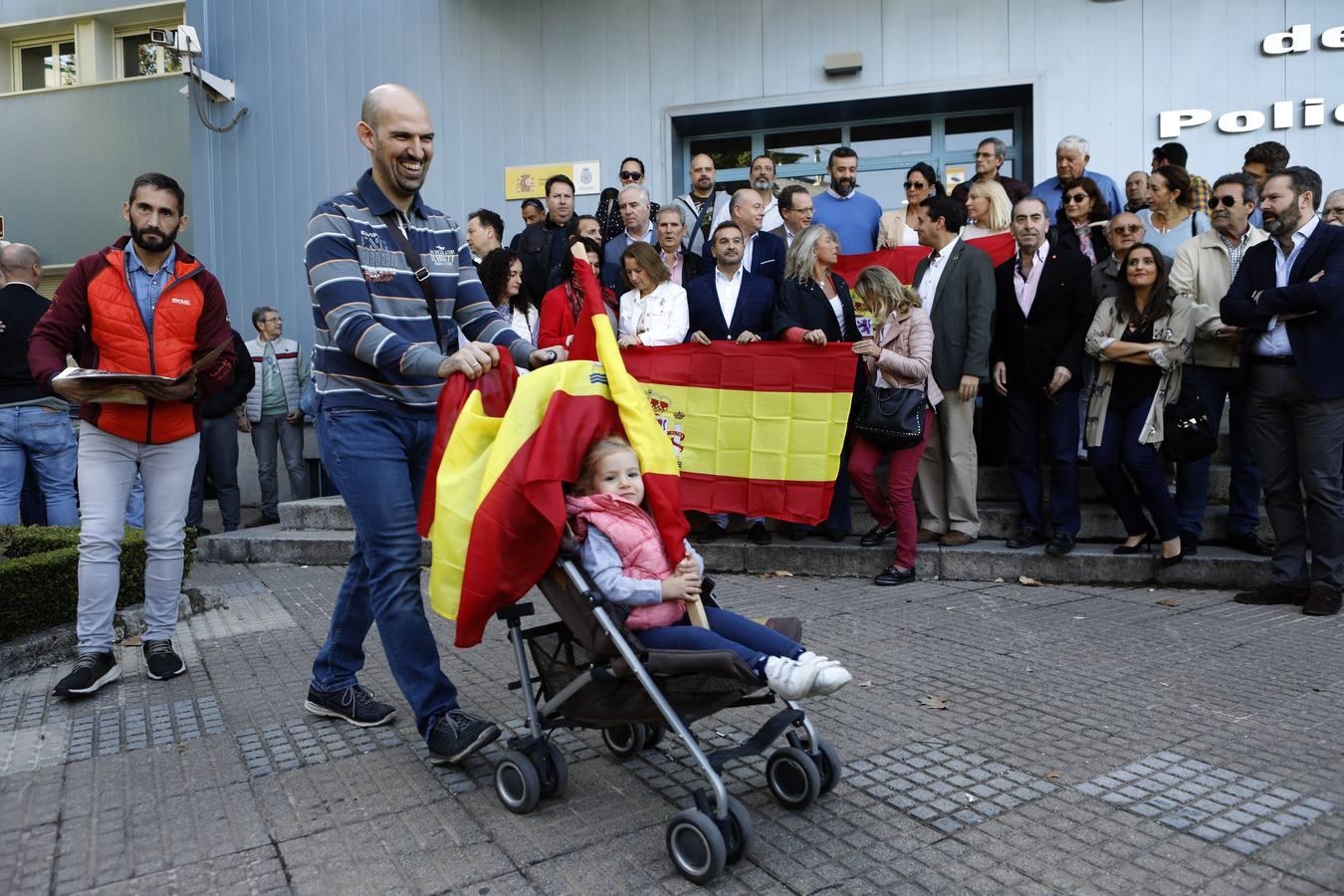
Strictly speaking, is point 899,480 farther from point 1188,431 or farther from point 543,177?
point 543,177

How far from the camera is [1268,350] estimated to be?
6.20 meters

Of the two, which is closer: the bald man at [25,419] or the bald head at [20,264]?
the bald man at [25,419]

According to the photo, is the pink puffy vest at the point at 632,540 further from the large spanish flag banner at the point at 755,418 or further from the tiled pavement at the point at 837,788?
the large spanish flag banner at the point at 755,418

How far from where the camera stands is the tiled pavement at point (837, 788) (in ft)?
9.95

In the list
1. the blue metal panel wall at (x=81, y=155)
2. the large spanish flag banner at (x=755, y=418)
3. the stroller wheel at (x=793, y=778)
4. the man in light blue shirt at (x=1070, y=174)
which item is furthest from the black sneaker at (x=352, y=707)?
the blue metal panel wall at (x=81, y=155)

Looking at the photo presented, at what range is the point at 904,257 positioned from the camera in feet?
27.4

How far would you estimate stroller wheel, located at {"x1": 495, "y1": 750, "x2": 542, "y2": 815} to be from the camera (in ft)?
11.1

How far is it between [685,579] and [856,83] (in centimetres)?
974

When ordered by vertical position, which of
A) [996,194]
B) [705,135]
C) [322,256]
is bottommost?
[322,256]

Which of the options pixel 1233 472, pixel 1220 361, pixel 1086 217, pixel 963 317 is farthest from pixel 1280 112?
pixel 963 317

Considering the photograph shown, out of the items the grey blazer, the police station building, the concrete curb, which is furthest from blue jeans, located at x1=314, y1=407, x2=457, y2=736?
the police station building

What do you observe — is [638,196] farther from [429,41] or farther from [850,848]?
[850,848]

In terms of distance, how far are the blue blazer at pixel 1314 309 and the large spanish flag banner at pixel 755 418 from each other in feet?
8.40

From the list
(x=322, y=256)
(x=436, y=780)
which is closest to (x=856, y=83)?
(x=322, y=256)
